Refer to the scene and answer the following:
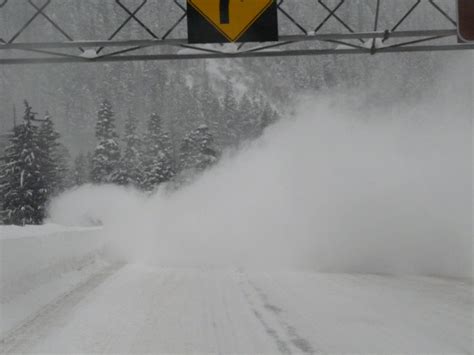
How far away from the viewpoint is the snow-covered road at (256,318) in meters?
5.82

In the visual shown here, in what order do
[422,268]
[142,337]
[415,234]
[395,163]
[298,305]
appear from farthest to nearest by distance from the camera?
[395,163] < [415,234] < [422,268] < [298,305] < [142,337]

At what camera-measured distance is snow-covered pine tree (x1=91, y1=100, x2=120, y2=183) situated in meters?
59.8

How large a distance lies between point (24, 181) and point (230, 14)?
136ft

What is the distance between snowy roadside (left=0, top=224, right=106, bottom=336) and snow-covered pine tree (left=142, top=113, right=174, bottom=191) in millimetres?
49829

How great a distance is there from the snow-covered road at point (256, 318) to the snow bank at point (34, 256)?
780 mm

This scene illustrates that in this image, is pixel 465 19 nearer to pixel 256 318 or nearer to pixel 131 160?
pixel 256 318

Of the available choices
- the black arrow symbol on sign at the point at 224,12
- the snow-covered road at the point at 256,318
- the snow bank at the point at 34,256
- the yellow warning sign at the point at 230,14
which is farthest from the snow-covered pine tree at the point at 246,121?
the black arrow symbol on sign at the point at 224,12

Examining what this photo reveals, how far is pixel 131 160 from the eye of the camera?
65.6 meters

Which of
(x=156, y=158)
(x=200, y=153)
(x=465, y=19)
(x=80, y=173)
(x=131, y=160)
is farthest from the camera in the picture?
(x=80, y=173)

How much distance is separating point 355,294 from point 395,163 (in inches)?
→ 274

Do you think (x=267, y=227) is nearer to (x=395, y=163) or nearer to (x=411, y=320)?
(x=395, y=163)

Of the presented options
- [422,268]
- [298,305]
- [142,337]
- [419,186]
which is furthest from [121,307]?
[419,186]

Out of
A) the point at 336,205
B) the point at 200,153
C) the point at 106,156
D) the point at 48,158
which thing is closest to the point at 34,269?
the point at 336,205

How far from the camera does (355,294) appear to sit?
30.5ft
